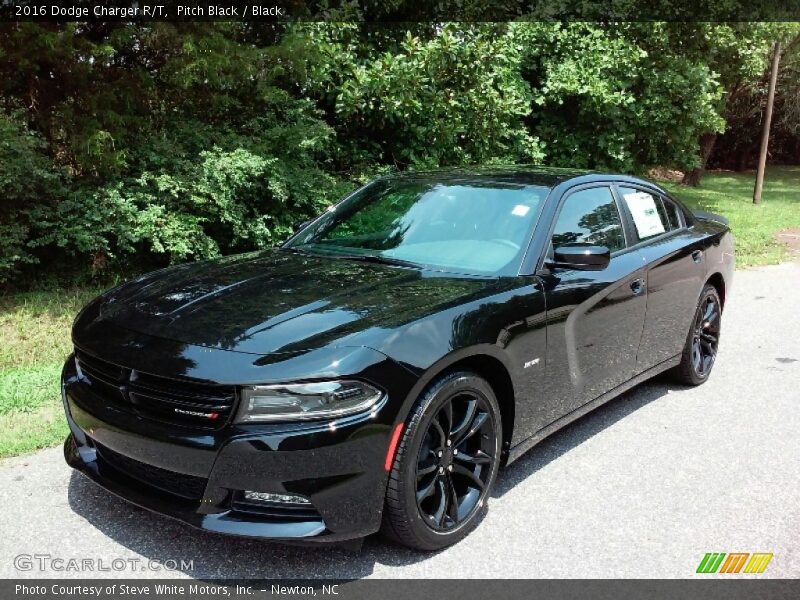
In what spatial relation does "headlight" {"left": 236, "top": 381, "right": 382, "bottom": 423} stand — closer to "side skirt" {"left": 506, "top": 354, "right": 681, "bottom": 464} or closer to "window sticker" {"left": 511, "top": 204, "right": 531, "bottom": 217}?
"side skirt" {"left": 506, "top": 354, "right": 681, "bottom": 464}

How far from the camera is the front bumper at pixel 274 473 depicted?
101 inches

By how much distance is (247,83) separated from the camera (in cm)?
819

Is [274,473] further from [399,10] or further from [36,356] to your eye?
[399,10]

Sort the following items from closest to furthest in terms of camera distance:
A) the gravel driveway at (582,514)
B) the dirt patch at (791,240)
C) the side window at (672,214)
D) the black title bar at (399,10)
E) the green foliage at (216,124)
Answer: the gravel driveway at (582,514), the side window at (672,214), the green foliage at (216,124), the black title bar at (399,10), the dirt patch at (791,240)

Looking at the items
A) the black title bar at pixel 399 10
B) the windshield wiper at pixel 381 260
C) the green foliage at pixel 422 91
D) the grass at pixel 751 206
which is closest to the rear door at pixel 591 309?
the windshield wiper at pixel 381 260

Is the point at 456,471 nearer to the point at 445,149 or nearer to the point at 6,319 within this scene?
the point at 6,319

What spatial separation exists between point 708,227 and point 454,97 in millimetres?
5232

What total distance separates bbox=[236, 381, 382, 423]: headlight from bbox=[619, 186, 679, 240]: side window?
268 cm

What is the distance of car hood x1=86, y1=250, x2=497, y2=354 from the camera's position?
2.81 meters

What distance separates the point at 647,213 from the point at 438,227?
1680mm

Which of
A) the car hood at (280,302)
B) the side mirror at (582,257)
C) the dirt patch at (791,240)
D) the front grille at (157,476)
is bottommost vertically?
the dirt patch at (791,240)

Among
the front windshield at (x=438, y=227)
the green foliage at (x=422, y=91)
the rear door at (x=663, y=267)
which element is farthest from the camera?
the green foliage at (x=422, y=91)

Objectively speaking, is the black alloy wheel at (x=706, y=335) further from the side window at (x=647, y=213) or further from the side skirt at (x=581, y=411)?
the side window at (x=647, y=213)

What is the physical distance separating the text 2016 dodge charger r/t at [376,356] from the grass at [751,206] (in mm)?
8182
